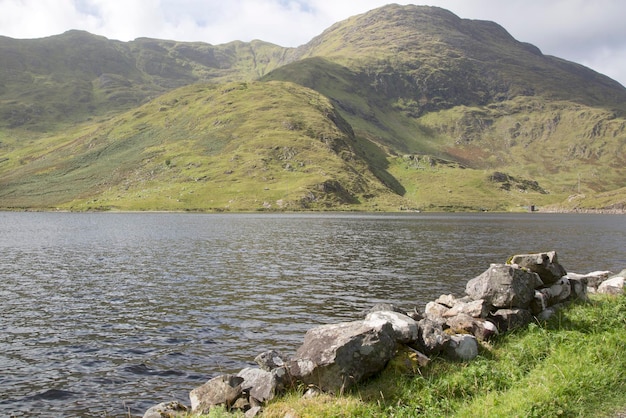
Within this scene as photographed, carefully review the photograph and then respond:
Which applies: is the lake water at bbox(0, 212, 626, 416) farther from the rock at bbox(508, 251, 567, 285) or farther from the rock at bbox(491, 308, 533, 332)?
the rock at bbox(508, 251, 567, 285)

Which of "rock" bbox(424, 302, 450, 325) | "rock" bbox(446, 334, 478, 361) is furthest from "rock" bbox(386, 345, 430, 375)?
"rock" bbox(424, 302, 450, 325)

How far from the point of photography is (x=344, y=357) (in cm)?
1617

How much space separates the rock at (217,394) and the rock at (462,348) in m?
8.23

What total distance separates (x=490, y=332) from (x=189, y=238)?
8606 centimetres

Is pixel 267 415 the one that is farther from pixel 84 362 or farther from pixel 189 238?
pixel 189 238

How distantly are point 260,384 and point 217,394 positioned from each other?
158cm

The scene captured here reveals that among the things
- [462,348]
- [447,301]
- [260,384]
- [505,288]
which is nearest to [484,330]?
[462,348]

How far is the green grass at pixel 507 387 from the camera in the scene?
13945 millimetres

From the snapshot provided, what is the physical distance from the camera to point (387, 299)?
39844 millimetres

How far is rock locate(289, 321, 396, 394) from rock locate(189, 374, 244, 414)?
218cm

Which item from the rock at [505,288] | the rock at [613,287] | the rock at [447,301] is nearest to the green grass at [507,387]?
the rock at [505,288]

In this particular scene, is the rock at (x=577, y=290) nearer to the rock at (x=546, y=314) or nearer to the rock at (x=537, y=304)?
the rock at (x=546, y=314)

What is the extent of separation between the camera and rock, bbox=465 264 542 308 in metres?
22.1

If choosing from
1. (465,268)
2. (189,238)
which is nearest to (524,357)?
(465,268)
